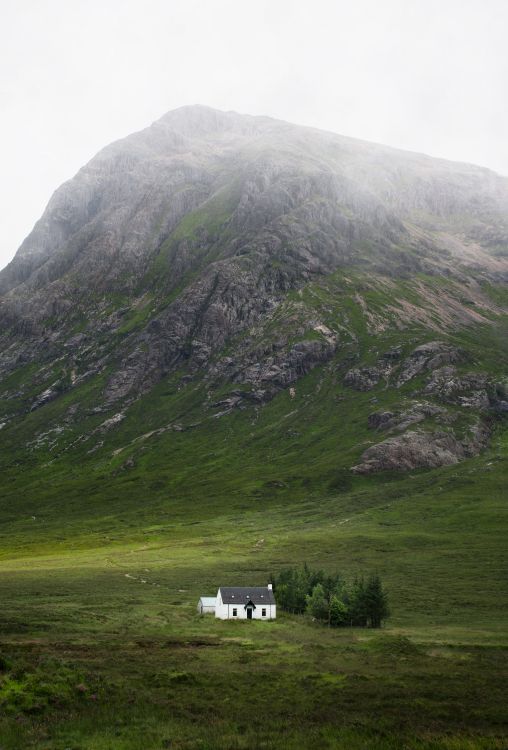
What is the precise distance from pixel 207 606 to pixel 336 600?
2125cm

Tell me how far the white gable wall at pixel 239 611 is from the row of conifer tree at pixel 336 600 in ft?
20.9

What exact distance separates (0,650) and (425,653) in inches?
1708

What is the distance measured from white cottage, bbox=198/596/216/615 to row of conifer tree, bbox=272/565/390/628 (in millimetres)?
15052

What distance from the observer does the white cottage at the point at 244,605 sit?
9012 cm

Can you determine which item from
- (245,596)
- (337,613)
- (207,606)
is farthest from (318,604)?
(207,606)

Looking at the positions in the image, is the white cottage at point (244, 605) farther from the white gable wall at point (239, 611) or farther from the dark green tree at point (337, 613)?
the dark green tree at point (337, 613)

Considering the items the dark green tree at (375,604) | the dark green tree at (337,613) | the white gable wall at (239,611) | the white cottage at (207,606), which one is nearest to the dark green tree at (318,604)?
the dark green tree at (337,613)

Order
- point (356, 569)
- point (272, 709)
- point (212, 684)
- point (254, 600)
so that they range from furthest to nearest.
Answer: point (356, 569), point (254, 600), point (212, 684), point (272, 709)

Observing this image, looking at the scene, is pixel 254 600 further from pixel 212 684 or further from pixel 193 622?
pixel 212 684

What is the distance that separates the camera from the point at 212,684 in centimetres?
4806

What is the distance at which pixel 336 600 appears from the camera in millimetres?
85125

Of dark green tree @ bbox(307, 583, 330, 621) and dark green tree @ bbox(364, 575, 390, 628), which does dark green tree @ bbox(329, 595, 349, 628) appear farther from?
dark green tree @ bbox(364, 575, 390, 628)

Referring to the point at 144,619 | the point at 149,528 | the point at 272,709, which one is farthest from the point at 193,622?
the point at 149,528

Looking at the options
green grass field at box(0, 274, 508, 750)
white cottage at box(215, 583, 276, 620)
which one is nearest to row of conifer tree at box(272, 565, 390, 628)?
green grass field at box(0, 274, 508, 750)
